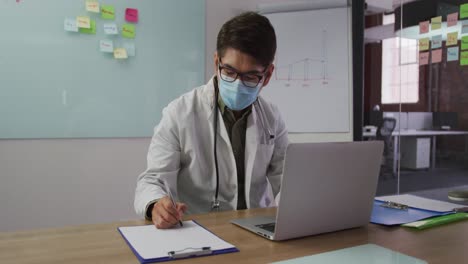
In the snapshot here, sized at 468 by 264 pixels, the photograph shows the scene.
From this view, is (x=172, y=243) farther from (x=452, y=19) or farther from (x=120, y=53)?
(x=452, y=19)

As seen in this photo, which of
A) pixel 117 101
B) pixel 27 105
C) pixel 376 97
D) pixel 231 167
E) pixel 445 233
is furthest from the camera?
pixel 376 97

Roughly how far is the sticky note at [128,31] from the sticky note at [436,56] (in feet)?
7.13

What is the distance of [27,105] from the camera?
8.19 ft

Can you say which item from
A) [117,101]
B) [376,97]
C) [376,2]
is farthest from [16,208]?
[376,97]

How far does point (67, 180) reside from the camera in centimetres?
265

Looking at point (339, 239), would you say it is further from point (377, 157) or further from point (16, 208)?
point (16, 208)

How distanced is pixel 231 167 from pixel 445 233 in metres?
0.74

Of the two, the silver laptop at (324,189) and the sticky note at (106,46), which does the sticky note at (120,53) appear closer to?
the sticky note at (106,46)

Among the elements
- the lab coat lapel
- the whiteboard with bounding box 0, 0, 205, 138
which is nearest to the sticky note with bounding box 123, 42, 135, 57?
the whiteboard with bounding box 0, 0, 205, 138

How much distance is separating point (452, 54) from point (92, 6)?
2.46m

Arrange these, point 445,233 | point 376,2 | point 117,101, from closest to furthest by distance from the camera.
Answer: point 445,233
point 117,101
point 376,2

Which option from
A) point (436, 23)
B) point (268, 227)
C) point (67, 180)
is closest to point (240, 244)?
point (268, 227)

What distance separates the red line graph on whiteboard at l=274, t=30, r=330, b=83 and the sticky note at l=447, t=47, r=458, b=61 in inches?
32.5

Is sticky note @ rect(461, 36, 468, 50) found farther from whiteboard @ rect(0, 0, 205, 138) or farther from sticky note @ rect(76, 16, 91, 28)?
sticky note @ rect(76, 16, 91, 28)
